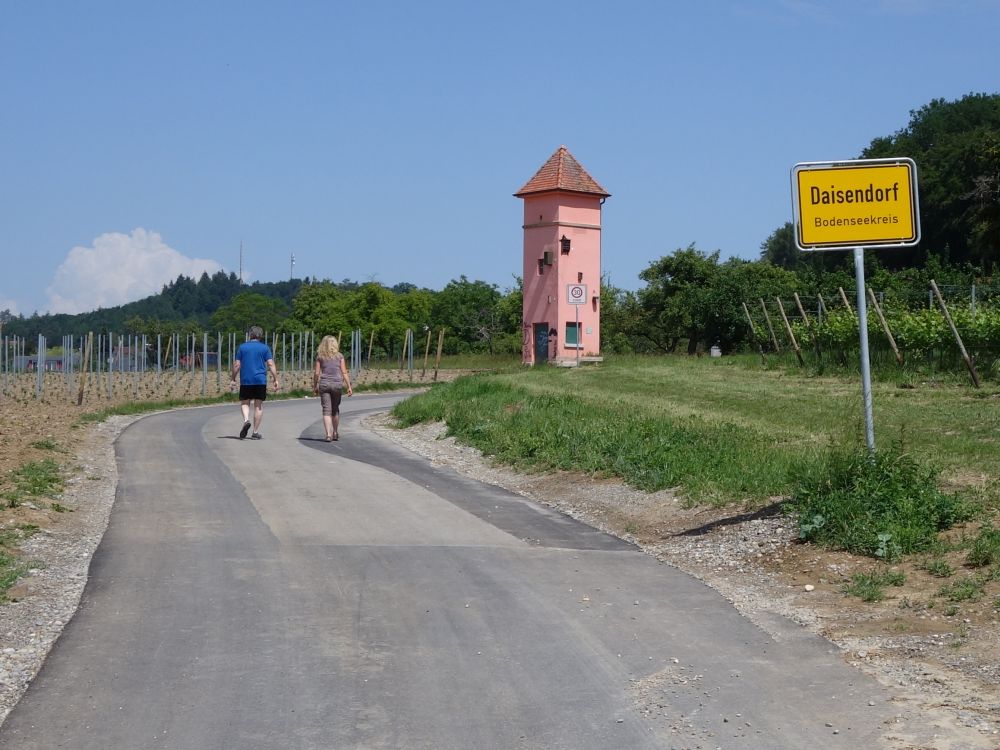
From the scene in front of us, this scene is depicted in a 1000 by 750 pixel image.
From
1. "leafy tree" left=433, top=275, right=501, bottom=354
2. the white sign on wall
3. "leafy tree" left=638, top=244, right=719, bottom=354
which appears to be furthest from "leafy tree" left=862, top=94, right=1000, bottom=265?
"leafy tree" left=433, top=275, right=501, bottom=354

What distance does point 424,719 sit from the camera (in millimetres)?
5340

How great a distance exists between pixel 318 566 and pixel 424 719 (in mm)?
3602

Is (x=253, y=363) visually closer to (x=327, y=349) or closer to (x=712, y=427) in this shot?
(x=327, y=349)

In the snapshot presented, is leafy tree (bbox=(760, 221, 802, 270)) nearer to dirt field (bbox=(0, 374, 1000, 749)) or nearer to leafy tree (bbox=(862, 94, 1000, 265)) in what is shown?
leafy tree (bbox=(862, 94, 1000, 265))

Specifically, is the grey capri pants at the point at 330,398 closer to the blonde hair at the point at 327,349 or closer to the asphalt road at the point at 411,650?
the blonde hair at the point at 327,349

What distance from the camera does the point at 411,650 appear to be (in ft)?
21.3

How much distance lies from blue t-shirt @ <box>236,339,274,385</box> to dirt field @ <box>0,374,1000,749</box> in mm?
4858

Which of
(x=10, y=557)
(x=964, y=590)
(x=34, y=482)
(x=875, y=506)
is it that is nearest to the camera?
(x=964, y=590)

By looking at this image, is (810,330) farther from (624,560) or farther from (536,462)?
(624,560)

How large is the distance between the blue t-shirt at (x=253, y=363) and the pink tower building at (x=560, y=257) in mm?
30336

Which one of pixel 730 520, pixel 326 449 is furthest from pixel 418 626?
pixel 326 449

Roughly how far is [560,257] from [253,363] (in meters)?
31.6

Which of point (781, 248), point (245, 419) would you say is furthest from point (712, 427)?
point (781, 248)

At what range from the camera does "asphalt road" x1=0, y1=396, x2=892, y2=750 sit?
5.23 metres
